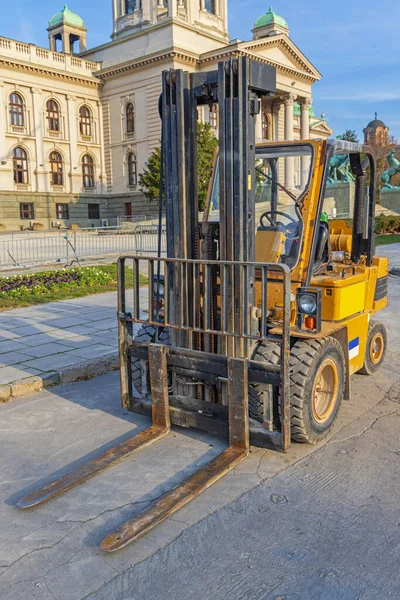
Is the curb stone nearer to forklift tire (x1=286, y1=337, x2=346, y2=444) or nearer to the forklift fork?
the forklift fork

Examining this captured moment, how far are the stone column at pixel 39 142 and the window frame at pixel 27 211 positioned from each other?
1.73m

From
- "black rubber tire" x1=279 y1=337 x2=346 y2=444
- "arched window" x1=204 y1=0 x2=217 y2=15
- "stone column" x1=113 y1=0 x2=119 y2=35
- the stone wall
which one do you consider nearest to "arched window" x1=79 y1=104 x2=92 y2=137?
the stone wall

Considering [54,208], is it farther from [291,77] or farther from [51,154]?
[291,77]

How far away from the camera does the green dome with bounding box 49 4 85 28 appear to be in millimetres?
63438

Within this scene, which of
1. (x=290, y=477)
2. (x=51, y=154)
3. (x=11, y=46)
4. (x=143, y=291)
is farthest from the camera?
(x=51, y=154)

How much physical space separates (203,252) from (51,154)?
5238 centimetres

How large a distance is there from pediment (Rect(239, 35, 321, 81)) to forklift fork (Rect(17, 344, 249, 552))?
52.8 metres

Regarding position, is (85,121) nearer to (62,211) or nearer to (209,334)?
(62,211)

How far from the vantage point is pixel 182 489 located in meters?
3.95

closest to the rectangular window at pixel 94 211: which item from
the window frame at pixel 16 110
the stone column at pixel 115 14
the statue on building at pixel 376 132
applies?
the window frame at pixel 16 110

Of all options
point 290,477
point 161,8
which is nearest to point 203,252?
point 290,477

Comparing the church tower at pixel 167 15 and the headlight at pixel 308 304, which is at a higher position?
the church tower at pixel 167 15

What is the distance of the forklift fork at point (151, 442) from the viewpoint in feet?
11.6

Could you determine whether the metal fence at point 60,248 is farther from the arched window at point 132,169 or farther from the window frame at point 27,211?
the arched window at point 132,169
